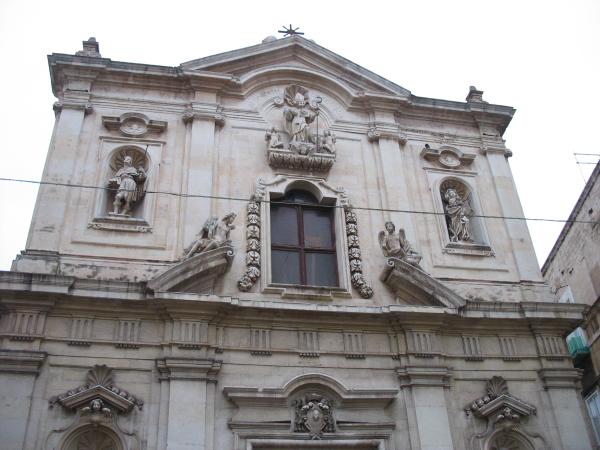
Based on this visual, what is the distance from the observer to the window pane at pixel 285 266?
40.5 feet

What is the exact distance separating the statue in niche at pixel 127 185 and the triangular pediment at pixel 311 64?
3.62 meters

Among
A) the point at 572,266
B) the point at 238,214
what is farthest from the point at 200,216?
the point at 572,266

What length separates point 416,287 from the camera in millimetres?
12062

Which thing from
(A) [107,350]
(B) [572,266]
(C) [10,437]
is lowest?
(C) [10,437]

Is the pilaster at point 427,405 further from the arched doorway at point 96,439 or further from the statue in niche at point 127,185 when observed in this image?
the statue in niche at point 127,185

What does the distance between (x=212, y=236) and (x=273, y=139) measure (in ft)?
9.80

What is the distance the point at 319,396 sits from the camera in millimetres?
10789

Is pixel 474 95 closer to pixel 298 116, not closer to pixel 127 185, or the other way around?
pixel 298 116

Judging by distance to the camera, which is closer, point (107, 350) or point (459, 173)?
point (107, 350)

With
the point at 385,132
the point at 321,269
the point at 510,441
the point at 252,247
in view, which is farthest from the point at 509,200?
the point at 252,247

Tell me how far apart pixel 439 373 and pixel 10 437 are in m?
6.71

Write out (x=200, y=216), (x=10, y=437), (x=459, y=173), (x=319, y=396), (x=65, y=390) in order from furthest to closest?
(x=459, y=173) → (x=200, y=216) → (x=319, y=396) → (x=65, y=390) → (x=10, y=437)

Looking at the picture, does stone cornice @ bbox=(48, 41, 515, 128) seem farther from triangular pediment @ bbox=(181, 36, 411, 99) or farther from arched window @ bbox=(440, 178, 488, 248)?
arched window @ bbox=(440, 178, 488, 248)

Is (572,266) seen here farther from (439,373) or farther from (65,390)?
(65,390)
